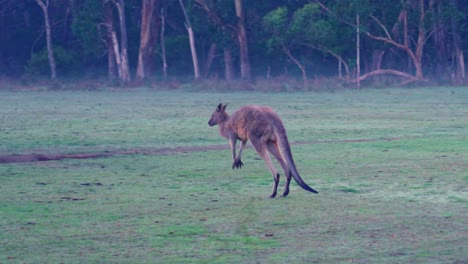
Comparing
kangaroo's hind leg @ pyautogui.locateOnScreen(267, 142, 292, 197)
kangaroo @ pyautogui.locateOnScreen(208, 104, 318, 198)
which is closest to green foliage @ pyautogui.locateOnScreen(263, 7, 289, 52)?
kangaroo @ pyautogui.locateOnScreen(208, 104, 318, 198)

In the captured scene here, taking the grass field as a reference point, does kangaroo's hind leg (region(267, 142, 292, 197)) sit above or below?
above

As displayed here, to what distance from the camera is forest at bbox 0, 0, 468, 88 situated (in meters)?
42.2

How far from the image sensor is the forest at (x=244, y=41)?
42.2 metres

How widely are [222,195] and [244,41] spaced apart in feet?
120

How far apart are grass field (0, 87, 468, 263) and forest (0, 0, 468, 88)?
2083 centimetres

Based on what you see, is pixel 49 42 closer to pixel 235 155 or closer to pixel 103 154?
pixel 103 154

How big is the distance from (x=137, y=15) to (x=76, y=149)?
40511mm

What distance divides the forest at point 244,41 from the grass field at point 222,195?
20.8 m

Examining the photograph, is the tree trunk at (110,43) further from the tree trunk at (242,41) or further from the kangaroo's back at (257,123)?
the kangaroo's back at (257,123)

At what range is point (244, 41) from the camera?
4628 cm

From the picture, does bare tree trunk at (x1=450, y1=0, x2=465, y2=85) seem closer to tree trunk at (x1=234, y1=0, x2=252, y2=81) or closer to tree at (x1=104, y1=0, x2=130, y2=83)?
tree trunk at (x1=234, y1=0, x2=252, y2=81)

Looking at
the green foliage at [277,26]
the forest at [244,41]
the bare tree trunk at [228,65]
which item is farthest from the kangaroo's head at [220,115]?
the bare tree trunk at [228,65]

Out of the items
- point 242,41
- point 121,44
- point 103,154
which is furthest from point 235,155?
point 121,44

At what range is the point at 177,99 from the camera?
3164 centimetres
